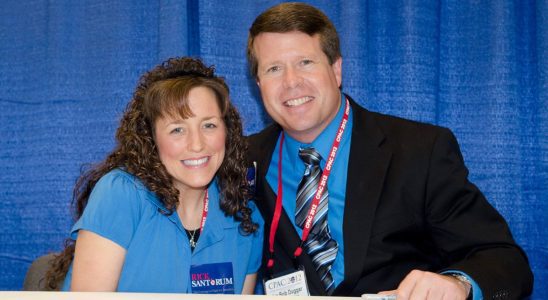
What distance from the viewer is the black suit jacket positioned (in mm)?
2102

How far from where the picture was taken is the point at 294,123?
2.39m

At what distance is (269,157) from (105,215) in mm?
741

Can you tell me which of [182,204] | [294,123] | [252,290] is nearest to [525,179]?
[294,123]

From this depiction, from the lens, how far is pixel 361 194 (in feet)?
7.22

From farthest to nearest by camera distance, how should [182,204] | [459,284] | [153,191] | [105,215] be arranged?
[182,204], [153,191], [105,215], [459,284]

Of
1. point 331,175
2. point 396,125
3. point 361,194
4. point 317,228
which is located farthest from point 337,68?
point 317,228

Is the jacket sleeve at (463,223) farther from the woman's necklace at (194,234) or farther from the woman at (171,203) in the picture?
the woman's necklace at (194,234)

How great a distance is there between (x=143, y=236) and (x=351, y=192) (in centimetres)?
77

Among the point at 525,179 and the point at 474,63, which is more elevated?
the point at 474,63

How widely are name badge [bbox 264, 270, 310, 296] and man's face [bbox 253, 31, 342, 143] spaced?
582mm

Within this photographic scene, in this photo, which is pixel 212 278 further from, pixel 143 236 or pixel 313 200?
pixel 313 200

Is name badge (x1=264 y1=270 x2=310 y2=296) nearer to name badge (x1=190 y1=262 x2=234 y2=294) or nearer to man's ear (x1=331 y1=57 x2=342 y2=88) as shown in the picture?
name badge (x1=190 y1=262 x2=234 y2=294)

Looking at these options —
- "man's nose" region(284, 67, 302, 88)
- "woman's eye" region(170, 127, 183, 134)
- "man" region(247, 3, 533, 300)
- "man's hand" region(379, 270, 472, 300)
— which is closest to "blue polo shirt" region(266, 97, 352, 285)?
"man" region(247, 3, 533, 300)

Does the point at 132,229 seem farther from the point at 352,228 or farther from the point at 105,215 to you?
the point at 352,228
